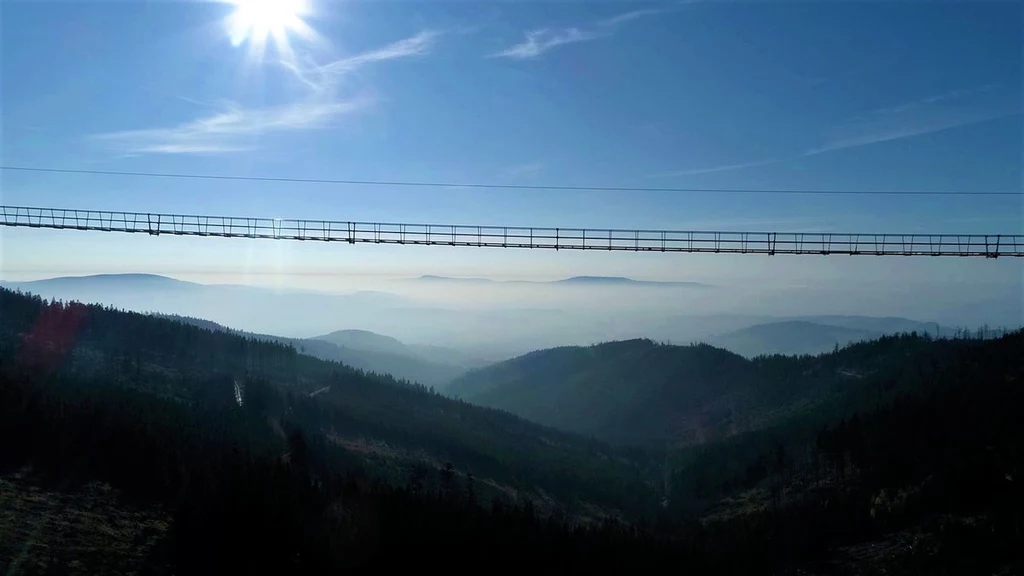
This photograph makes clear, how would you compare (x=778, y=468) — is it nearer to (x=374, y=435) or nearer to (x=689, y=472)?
(x=689, y=472)

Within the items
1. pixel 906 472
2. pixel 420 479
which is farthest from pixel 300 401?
pixel 906 472

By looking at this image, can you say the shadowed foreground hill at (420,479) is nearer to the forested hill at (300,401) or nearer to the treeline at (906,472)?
the treeline at (906,472)

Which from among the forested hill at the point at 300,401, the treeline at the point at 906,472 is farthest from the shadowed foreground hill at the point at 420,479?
the forested hill at the point at 300,401

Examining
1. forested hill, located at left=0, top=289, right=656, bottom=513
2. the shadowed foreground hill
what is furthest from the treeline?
forested hill, located at left=0, top=289, right=656, bottom=513

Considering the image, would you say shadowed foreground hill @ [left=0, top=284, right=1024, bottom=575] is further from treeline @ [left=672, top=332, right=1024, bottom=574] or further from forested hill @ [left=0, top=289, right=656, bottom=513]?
forested hill @ [left=0, top=289, right=656, bottom=513]

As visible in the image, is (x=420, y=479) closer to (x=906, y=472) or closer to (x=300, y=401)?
(x=300, y=401)

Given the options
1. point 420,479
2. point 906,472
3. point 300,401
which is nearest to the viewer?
point 906,472

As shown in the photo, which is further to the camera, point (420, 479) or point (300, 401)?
point (300, 401)

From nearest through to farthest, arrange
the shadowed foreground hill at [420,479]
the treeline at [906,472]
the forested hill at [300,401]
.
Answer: the shadowed foreground hill at [420,479] → the treeline at [906,472] → the forested hill at [300,401]

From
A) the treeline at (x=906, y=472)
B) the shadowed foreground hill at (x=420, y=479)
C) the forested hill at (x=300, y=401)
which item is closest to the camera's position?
the shadowed foreground hill at (x=420, y=479)
